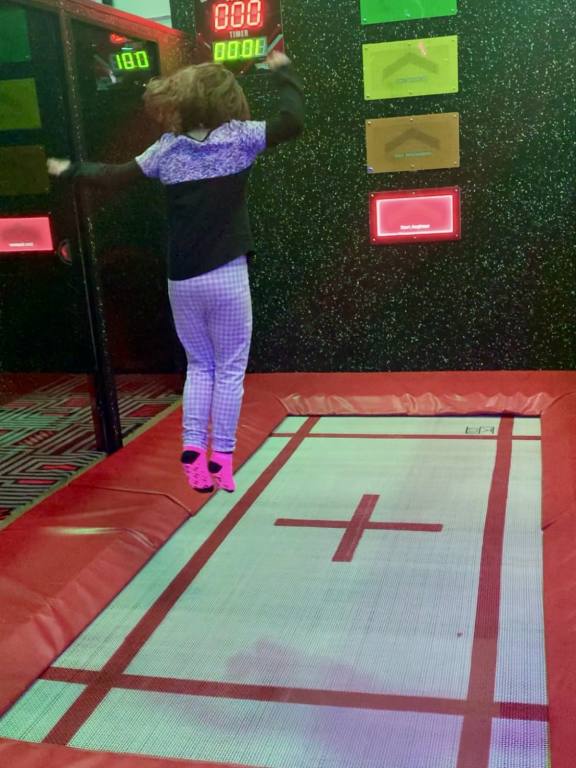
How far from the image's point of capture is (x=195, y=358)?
210cm

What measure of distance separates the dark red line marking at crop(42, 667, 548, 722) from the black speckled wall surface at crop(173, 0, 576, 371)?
2.39 m

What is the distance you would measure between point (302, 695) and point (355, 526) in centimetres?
81

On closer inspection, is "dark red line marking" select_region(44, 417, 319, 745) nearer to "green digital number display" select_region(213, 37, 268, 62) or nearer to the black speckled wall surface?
the black speckled wall surface

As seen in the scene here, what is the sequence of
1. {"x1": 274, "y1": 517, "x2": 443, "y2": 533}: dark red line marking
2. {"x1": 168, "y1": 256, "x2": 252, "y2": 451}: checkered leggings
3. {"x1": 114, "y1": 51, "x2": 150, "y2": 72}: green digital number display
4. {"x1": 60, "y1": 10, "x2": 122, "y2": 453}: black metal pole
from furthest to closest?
{"x1": 114, "y1": 51, "x2": 150, "y2": 72}: green digital number display → {"x1": 60, "y1": 10, "x2": 122, "y2": 453}: black metal pole → {"x1": 274, "y1": 517, "x2": 443, "y2": 533}: dark red line marking → {"x1": 168, "y1": 256, "x2": 252, "y2": 451}: checkered leggings

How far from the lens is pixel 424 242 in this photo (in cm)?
369

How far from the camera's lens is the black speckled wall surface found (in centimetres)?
346

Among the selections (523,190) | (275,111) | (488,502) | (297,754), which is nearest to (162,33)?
(275,111)

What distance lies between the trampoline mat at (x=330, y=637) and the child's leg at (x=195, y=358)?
1.26 ft

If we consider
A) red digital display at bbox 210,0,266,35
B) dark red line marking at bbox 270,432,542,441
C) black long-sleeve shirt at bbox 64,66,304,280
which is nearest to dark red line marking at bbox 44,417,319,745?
dark red line marking at bbox 270,432,542,441

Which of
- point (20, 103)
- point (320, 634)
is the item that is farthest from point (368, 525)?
point (20, 103)

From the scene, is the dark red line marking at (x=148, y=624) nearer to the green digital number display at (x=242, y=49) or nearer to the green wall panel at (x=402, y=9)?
the green digital number display at (x=242, y=49)

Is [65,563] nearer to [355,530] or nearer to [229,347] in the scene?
[229,347]

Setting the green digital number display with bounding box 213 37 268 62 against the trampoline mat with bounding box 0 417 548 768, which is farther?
the green digital number display with bounding box 213 37 268 62

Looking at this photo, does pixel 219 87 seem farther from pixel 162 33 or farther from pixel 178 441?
pixel 162 33
